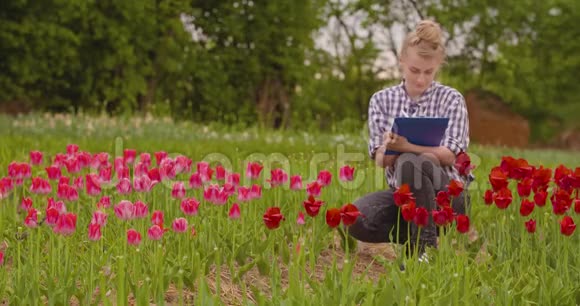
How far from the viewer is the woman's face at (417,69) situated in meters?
4.23

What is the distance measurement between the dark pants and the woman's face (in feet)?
1.42

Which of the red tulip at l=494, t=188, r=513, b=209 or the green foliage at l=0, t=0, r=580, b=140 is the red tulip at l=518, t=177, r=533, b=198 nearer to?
the red tulip at l=494, t=188, r=513, b=209

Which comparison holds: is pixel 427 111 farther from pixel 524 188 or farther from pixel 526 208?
pixel 526 208

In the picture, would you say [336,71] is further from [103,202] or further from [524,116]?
[103,202]

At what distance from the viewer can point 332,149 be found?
10.4 metres

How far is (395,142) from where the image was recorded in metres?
4.08

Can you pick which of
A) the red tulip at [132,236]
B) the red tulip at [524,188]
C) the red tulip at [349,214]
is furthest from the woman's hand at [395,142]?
the red tulip at [132,236]

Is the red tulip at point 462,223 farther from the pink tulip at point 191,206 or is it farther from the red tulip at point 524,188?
the pink tulip at point 191,206

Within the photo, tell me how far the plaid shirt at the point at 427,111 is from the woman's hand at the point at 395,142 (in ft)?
1.05

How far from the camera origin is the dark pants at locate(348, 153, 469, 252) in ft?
13.7

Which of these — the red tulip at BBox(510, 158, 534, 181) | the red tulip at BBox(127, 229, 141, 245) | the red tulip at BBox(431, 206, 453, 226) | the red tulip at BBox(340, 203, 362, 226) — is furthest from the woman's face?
the red tulip at BBox(127, 229, 141, 245)

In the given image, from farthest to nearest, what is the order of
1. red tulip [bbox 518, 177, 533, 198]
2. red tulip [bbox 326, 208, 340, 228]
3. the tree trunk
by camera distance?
the tree trunk → red tulip [bbox 518, 177, 533, 198] → red tulip [bbox 326, 208, 340, 228]

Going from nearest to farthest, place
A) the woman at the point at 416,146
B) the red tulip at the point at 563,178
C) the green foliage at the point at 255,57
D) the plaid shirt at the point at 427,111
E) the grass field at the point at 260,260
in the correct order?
the grass field at the point at 260,260 < the red tulip at the point at 563,178 < the woman at the point at 416,146 < the plaid shirt at the point at 427,111 < the green foliage at the point at 255,57

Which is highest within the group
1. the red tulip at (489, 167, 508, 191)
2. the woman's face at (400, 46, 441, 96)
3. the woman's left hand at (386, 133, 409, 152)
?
the woman's face at (400, 46, 441, 96)
